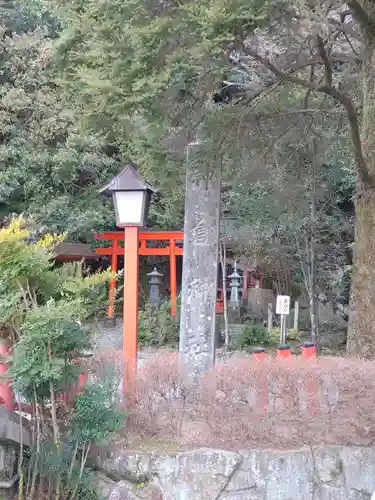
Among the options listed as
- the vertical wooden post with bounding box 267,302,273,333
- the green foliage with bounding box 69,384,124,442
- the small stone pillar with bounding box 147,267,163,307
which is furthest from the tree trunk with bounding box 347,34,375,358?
the small stone pillar with bounding box 147,267,163,307

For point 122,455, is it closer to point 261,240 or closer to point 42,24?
point 261,240

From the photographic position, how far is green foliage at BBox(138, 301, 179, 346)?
44.5 feet

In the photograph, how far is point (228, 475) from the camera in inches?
168

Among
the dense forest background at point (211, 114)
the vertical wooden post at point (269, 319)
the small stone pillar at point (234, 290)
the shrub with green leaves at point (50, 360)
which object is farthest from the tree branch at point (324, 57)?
the small stone pillar at point (234, 290)

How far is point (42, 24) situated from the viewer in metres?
15.2

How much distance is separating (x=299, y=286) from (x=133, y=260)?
32.2 feet

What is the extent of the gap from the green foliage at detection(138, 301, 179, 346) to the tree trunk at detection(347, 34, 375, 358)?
27.1ft

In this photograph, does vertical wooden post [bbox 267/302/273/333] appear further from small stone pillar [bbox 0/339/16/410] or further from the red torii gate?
small stone pillar [bbox 0/339/16/410]

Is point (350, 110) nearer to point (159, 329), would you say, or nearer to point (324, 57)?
point (324, 57)

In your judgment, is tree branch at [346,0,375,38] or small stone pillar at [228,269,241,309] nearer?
tree branch at [346,0,375,38]

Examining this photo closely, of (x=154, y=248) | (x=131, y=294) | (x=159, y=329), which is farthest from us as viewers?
(x=154, y=248)

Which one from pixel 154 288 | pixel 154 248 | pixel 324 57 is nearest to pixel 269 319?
pixel 154 288

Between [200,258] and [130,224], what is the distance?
81 cm

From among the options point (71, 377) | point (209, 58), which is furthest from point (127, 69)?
point (71, 377)
